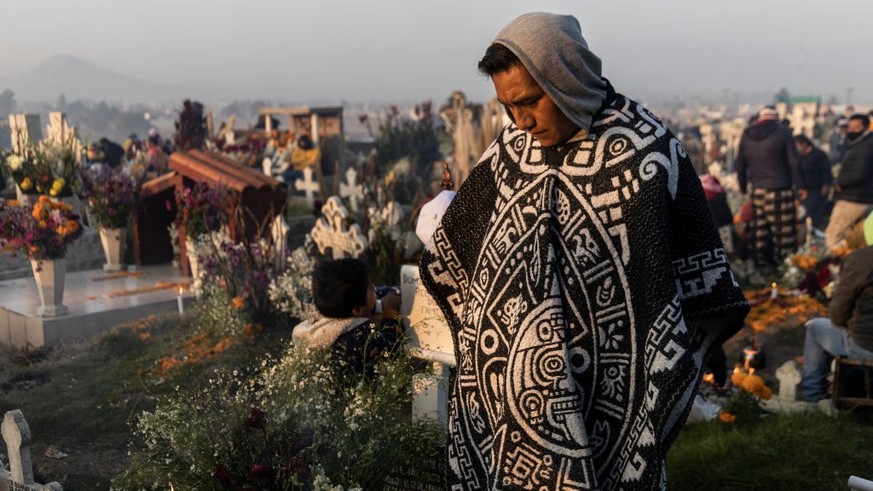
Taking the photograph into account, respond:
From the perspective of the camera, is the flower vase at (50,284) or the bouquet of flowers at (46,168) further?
the bouquet of flowers at (46,168)

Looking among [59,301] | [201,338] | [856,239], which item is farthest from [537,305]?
[856,239]

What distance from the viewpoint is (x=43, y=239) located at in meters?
7.29

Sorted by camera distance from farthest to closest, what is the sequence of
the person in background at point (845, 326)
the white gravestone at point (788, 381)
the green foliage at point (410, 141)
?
the green foliage at point (410, 141)
the white gravestone at point (788, 381)
the person in background at point (845, 326)

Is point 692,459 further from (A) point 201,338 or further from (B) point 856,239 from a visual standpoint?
(B) point 856,239

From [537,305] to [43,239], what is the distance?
5976 millimetres

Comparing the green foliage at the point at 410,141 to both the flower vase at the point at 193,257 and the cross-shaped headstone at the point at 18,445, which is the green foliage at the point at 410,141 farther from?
the cross-shaped headstone at the point at 18,445

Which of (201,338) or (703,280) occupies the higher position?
(703,280)

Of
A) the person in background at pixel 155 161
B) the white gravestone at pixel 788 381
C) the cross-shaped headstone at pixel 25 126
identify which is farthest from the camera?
the person in background at pixel 155 161

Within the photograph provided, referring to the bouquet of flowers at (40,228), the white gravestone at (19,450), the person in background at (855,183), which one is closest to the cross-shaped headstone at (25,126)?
the bouquet of flowers at (40,228)

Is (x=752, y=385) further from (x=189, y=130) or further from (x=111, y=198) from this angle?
(x=189, y=130)

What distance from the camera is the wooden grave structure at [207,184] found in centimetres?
848

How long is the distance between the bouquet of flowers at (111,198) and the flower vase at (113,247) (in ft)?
0.38

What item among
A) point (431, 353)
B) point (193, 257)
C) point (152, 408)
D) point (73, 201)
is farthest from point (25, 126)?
point (431, 353)

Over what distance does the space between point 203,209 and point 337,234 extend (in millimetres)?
1950
